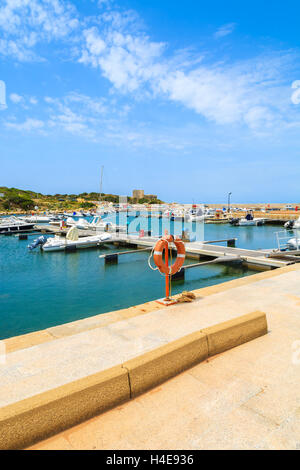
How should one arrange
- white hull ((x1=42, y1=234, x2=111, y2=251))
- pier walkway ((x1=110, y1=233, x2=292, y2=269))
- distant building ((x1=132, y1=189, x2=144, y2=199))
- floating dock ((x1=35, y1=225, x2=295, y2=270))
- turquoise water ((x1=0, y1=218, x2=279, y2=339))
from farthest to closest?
1. distant building ((x1=132, y1=189, x2=144, y2=199))
2. white hull ((x1=42, y1=234, x2=111, y2=251))
3. floating dock ((x1=35, y1=225, x2=295, y2=270))
4. pier walkway ((x1=110, y1=233, x2=292, y2=269))
5. turquoise water ((x1=0, y1=218, x2=279, y2=339))

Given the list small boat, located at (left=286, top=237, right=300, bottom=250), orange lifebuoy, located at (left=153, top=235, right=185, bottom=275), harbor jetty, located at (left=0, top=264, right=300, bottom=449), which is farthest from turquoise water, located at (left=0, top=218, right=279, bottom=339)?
harbor jetty, located at (left=0, top=264, right=300, bottom=449)

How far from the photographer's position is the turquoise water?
11.4 metres

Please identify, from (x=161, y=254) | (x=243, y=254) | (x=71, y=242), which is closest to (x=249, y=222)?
(x=243, y=254)

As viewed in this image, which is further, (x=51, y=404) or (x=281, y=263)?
(x=281, y=263)

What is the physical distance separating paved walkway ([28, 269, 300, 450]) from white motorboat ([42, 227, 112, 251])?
22.4m

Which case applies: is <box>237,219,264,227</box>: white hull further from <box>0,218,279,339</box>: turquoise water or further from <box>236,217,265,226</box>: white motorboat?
<box>0,218,279,339</box>: turquoise water

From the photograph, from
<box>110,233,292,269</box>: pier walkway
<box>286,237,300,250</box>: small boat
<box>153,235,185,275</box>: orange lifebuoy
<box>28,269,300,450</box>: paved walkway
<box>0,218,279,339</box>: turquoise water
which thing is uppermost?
<box>153,235,185,275</box>: orange lifebuoy

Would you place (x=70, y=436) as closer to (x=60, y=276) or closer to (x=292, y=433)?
(x=292, y=433)

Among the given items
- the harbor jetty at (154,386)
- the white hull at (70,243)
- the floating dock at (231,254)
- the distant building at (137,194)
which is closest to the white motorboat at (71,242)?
the white hull at (70,243)

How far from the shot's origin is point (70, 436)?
2.94m

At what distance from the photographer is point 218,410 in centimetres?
331

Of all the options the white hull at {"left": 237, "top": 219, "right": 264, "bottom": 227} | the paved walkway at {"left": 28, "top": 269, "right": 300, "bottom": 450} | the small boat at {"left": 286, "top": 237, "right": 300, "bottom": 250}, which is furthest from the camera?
the white hull at {"left": 237, "top": 219, "right": 264, "bottom": 227}

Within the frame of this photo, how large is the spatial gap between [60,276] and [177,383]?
15.7m
